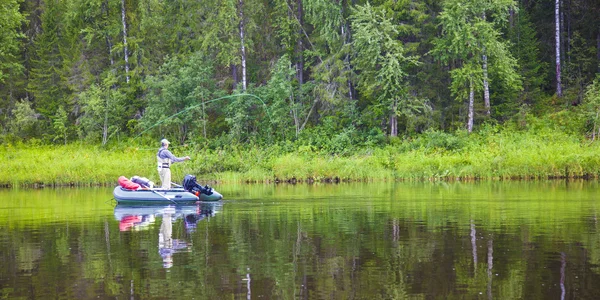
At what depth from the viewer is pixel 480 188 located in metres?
26.4

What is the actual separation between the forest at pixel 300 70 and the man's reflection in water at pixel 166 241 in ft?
47.8

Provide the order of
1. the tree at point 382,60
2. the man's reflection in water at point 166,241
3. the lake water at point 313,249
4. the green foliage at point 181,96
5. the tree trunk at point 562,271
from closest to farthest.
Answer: the tree trunk at point 562,271, the lake water at point 313,249, the man's reflection in water at point 166,241, the tree at point 382,60, the green foliage at point 181,96

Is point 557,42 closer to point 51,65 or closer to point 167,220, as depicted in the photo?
point 167,220

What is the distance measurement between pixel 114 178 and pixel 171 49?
13.2 m

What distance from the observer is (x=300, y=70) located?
4259 centimetres

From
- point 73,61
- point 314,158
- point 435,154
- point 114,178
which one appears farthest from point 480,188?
point 73,61

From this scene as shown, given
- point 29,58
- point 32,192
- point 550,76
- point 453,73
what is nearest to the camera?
point 32,192

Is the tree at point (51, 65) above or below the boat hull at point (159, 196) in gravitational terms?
above

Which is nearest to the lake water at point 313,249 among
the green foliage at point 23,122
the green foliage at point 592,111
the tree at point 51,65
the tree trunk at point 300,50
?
the green foliage at point 592,111

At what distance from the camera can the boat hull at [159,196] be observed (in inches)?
914

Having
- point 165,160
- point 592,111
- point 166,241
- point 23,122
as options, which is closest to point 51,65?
point 23,122

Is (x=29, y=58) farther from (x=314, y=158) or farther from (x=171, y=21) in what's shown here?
(x=314, y=158)

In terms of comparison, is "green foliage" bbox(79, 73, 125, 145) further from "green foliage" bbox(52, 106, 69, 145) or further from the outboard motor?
the outboard motor

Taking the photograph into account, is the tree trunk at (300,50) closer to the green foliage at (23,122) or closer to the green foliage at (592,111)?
the green foliage at (592,111)
